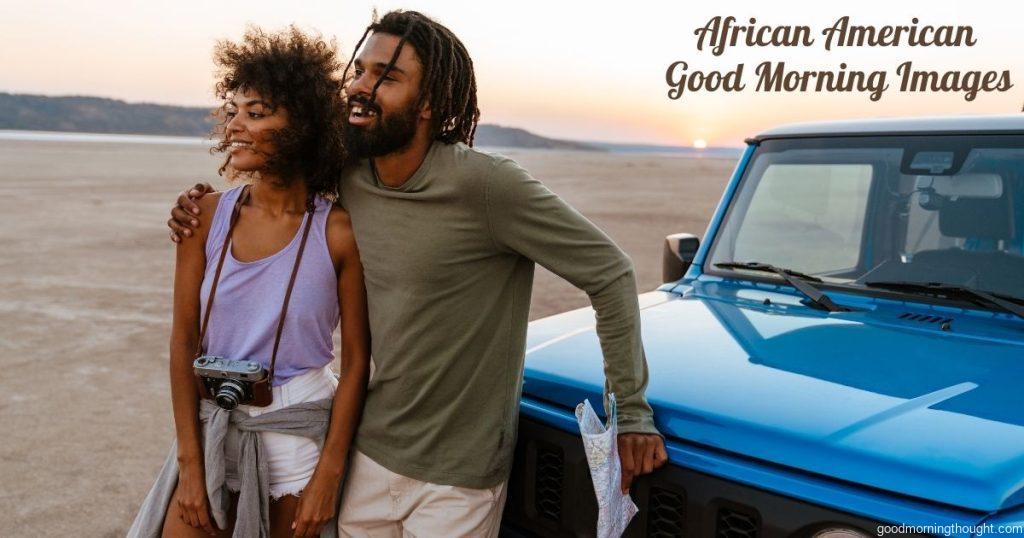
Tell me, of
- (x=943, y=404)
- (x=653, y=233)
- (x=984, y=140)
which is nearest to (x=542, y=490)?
(x=943, y=404)

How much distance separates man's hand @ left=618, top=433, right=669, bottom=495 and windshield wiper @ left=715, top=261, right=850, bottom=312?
108 cm

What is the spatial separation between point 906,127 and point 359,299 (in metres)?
2.10

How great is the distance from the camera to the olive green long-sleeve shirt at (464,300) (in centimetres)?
208

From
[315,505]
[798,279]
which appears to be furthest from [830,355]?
[315,505]

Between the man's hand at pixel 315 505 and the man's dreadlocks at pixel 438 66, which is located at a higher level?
the man's dreadlocks at pixel 438 66

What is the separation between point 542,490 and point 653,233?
14485 millimetres

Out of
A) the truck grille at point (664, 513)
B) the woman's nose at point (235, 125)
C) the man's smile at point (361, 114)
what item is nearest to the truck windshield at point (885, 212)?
the truck grille at point (664, 513)

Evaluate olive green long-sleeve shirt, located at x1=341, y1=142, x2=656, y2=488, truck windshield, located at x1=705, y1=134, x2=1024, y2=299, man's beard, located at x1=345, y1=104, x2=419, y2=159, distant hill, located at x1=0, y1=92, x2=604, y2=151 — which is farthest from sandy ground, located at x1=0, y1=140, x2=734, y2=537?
distant hill, located at x1=0, y1=92, x2=604, y2=151

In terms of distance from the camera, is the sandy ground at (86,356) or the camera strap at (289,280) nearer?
the camera strap at (289,280)

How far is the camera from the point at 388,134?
2172mm

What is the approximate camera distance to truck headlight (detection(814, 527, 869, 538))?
5.58 ft

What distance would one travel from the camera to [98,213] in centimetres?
1662

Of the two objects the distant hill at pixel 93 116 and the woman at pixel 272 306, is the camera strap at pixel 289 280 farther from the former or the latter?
the distant hill at pixel 93 116

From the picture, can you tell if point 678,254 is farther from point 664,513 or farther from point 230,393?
point 230,393
